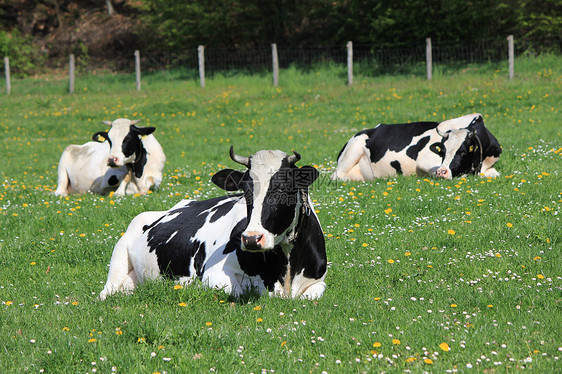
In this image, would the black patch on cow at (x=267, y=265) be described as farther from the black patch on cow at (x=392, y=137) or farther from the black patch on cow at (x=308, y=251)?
the black patch on cow at (x=392, y=137)

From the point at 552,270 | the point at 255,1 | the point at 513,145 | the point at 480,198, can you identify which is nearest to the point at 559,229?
the point at 552,270

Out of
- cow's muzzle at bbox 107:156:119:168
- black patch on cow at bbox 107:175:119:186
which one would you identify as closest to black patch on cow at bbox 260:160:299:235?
cow's muzzle at bbox 107:156:119:168

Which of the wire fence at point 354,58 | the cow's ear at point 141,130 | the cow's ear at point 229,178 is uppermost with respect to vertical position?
the wire fence at point 354,58

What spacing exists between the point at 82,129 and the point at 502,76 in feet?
62.8

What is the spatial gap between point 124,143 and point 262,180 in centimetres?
784

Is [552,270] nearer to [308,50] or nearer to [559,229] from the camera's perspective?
[559,229]

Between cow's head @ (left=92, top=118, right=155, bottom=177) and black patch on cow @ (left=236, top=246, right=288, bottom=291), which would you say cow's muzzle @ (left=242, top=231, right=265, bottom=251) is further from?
cow's head @ (left=92, top=118, right=155, bottom=177)

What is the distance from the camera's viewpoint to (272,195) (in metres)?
5.57

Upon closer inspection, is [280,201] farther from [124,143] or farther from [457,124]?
[457,124]

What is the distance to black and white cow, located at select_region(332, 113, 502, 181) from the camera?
12.1m

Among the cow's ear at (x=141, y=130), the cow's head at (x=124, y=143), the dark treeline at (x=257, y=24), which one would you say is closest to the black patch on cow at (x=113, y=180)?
the cow's head at (x=124, y=143)

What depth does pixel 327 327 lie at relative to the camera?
500cm

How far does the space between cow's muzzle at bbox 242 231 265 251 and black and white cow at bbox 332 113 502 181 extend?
728cm

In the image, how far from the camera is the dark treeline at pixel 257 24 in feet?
114
